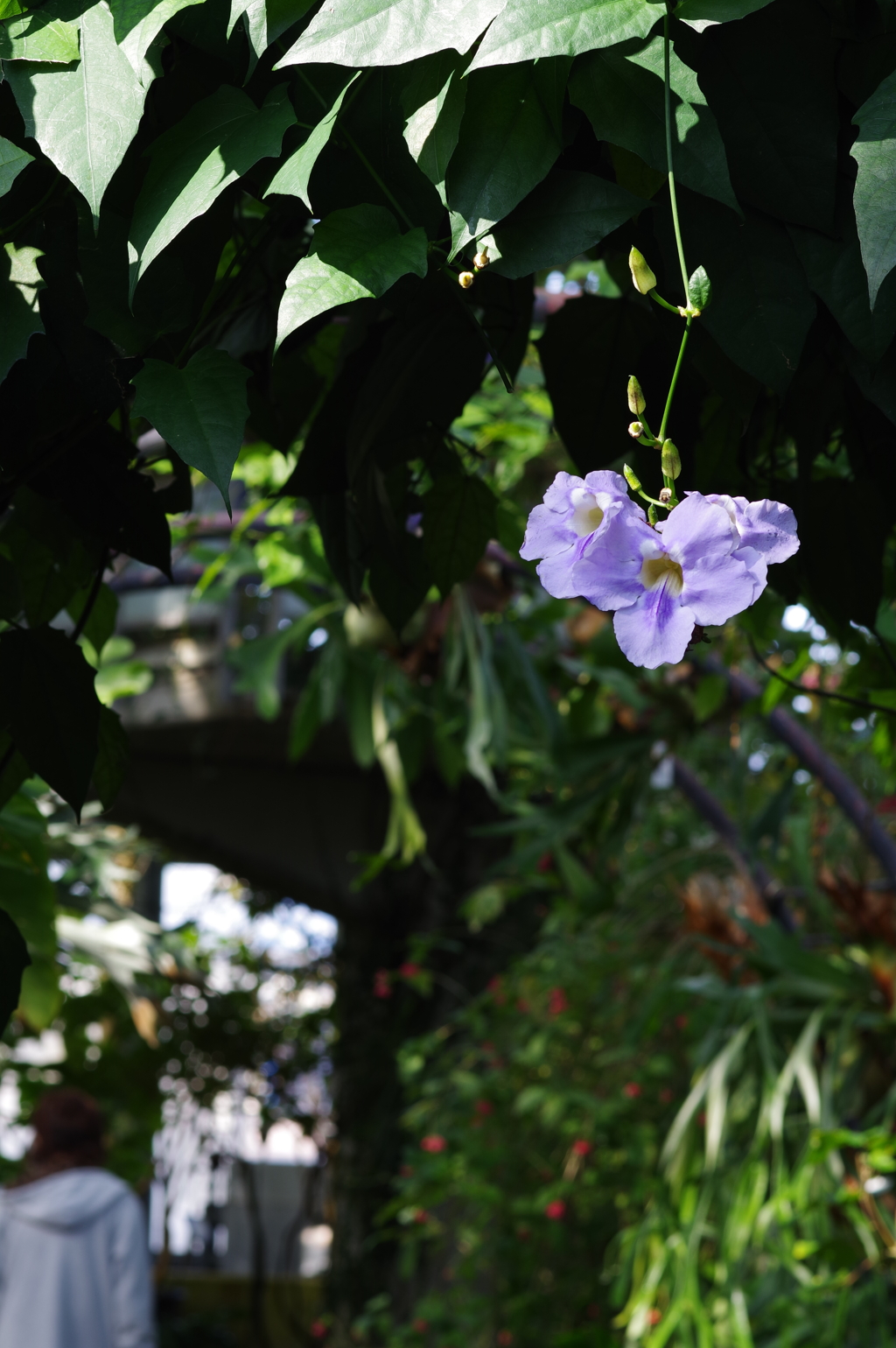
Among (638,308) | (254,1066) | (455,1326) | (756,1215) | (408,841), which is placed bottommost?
(254,1066)

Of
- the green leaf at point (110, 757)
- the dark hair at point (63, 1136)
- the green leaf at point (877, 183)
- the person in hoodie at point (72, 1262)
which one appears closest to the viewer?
the green leaf at point (877, 183)

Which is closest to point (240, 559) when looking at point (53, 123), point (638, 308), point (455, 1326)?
point (638, 308)

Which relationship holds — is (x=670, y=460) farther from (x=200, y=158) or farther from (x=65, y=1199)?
(x=65, y=1199)

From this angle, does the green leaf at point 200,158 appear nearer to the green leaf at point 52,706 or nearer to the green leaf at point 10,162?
the green leaf at point 10,162

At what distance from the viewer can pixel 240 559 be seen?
2238mm

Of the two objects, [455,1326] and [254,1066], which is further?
[254,1066]

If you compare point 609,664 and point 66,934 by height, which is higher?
point 609,664

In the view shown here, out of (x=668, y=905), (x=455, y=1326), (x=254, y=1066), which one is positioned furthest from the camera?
(x=254, y=1066)

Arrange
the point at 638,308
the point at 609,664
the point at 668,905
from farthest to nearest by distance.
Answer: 1. the point at 668,905
2. the point at 609,664
3. the point at 638,308

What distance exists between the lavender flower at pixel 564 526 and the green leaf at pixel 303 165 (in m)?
0.13

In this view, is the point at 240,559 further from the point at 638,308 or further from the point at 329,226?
the point at 329,226

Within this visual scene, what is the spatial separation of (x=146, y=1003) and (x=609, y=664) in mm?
999

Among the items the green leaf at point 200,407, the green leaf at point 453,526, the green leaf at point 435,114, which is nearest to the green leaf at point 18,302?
the green leaf at point 200,407

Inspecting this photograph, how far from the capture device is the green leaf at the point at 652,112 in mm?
429
